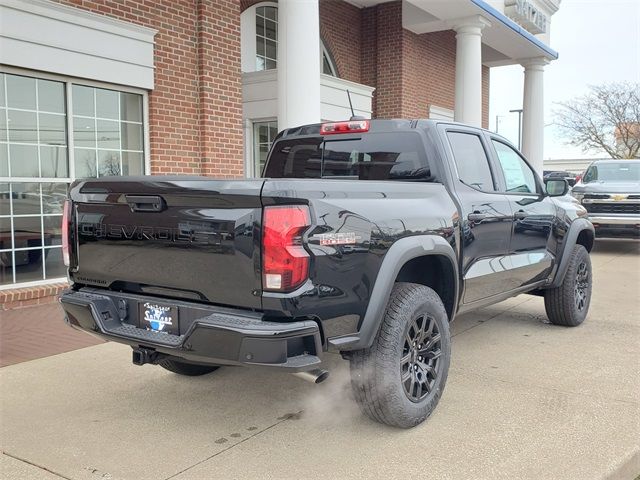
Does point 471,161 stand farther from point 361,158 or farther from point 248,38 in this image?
point 248,38

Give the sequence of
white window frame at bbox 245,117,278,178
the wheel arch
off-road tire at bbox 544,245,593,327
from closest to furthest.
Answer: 1. the wheel arch
2. off-road tire at bbox 544,245,593,327
3. white window frame at bbox 245,117,278,178

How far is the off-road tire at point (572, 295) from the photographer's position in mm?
5996

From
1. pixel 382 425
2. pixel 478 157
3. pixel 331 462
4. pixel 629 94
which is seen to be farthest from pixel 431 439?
pixel 629 94

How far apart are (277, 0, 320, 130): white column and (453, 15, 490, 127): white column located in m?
5.39

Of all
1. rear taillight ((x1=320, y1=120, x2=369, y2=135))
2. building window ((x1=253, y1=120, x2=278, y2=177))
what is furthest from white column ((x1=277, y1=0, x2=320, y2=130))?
rear taillight ((x1=320, y1=120, x2=369, y2=135))

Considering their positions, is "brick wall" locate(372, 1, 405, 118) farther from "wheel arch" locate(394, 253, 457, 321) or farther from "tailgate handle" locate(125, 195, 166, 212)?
"tailgate handle" locate(125, 195, 166, 212)

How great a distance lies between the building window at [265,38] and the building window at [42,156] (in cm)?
427

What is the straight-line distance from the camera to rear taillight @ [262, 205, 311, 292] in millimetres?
2953

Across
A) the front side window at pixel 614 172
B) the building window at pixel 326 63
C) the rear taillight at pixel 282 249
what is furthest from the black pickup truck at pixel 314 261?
the front side window at pixel 614 172

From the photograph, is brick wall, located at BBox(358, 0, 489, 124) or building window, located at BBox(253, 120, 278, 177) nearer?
building window, located at BBox(253, 120, 278, 177)

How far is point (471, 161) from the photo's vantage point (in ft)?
15.6

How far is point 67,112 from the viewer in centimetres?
707

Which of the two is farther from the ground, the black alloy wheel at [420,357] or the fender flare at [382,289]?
the fender flare at [382,289]

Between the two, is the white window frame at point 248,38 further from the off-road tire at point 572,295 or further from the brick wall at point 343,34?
the off-road tire at point 572,295
